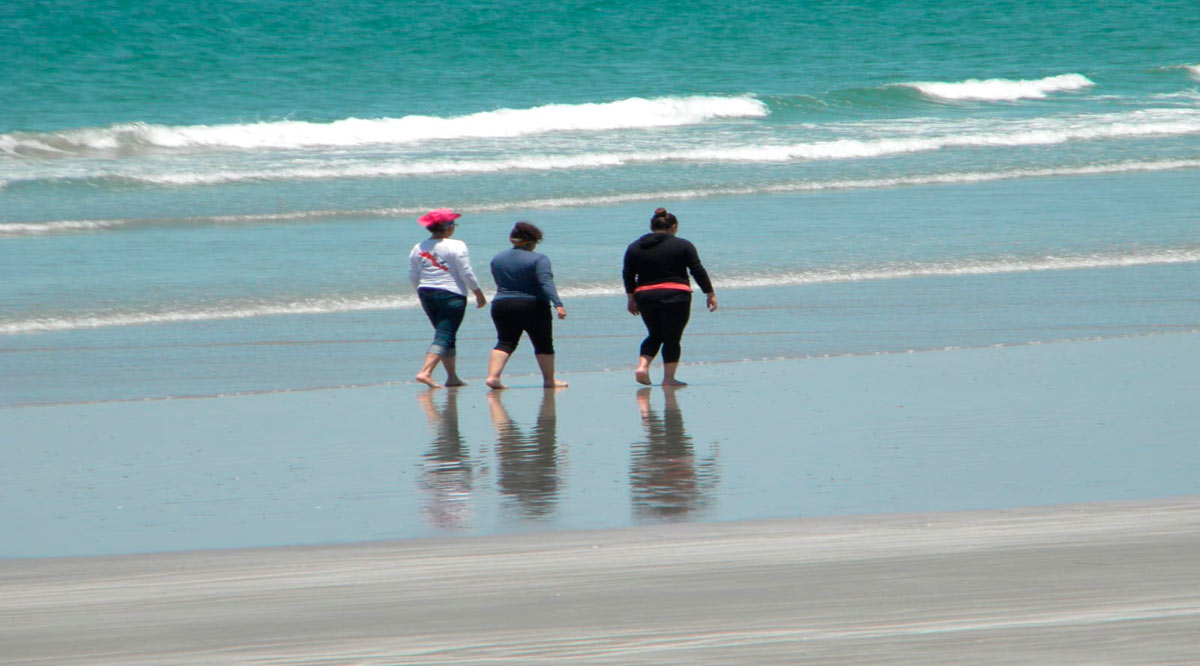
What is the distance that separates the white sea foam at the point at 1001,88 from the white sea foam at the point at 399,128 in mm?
5213

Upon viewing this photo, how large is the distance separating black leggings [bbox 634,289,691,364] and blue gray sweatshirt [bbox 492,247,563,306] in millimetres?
601

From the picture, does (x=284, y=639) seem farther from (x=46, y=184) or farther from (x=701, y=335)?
(x=46, y=184)

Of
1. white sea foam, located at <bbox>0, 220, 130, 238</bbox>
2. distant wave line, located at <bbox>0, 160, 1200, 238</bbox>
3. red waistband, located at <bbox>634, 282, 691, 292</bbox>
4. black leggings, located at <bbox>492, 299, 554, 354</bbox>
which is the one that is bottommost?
black leggings, located at <bbox>492, 299, 554, 354</bbox>

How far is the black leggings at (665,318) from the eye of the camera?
946 cm

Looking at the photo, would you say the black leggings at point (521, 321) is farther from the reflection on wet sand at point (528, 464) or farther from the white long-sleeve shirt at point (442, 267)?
the reflection on wet sand at point (528, 464)

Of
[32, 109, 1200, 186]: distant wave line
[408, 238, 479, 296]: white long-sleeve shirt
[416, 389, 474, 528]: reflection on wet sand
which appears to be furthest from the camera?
[32, 109, 1200, 186]: distant wave line

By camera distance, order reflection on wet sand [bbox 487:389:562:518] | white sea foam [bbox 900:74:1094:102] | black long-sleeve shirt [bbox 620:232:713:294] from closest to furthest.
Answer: reflection on wet sand [bbox 487:389:562:518]
black long-sleeve shirt [bbox 620:232:713:294]
white sea foam [bbox 900:74:1094:102]

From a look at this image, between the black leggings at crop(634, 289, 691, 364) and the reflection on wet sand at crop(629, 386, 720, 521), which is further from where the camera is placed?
the black leggings at crop(634, 289, 691, 364)

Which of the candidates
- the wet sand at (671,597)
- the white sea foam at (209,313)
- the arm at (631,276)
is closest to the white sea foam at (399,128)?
the white sea foam at (209,313)

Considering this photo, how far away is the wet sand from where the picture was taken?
4340mm

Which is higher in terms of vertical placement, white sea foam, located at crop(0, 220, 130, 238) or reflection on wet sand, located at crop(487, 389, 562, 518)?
white sea foam, located at crop(0, 220, 130, 238)

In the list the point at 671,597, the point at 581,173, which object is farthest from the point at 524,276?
the point at 581,173

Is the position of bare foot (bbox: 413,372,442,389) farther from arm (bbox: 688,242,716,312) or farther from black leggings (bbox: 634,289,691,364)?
arm (bbox: 688,242,716,312)

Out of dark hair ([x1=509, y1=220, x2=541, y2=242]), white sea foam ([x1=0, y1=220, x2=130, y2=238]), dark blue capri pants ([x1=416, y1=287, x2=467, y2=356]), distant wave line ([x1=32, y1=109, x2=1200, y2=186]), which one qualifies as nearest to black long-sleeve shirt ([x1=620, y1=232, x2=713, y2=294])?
dark hair ([x1=509, y1=220, x2=541, y2=242])
